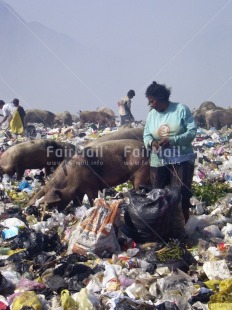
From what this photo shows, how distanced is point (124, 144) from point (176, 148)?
7.49ft

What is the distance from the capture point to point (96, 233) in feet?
17.3

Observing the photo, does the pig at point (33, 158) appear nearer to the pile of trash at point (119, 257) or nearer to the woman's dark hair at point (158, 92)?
the pile of trash at point (119, 257)

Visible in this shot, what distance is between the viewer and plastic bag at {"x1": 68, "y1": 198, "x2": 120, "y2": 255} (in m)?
5.22

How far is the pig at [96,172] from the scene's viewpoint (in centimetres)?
739

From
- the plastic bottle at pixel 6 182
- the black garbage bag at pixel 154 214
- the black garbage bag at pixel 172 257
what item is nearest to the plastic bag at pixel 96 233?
the black garbage bag at pixel 154 214

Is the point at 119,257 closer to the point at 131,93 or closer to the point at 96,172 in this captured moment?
the point at 96,172

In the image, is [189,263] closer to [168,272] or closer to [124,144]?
[168,272]

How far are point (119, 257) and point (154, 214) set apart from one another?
0.62m

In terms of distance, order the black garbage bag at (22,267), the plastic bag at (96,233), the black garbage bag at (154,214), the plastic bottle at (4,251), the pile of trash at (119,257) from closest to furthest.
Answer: the pile of trash at (119,257)
the black garbage bag at (22,267)
the plastic bag at (96,233)
the black garbage bag at (154,214)
the plastic bottle at (4,251)

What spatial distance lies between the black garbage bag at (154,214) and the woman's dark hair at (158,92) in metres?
1.11

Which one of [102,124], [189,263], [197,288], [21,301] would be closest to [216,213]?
[189,263]

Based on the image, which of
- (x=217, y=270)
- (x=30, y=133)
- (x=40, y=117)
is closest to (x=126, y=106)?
(x=30, y=133)

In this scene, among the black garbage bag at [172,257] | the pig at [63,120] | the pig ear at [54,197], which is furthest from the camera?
the pig at [63,120]

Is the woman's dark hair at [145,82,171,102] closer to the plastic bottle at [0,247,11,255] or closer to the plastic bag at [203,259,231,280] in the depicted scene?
the plastic bag at [203,259,231,280]
